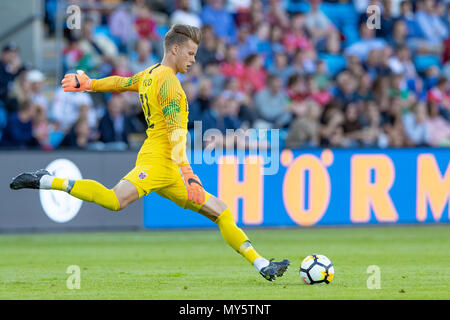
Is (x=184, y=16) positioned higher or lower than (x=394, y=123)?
higher

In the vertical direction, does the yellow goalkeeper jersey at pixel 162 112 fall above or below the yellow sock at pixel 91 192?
above

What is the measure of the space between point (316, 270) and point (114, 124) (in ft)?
25.5

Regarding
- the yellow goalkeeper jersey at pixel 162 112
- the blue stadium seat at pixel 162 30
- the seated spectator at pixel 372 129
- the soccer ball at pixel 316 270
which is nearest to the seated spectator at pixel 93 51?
the blue stadium seat at pixel 162 30

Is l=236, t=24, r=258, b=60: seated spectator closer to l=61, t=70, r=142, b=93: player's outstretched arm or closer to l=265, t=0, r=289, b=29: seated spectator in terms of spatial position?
l=265, t=0, r=289, b=29: seated spectator

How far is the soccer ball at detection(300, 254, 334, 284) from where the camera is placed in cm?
838

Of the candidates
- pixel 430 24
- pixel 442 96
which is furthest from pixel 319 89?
pixel 430 24

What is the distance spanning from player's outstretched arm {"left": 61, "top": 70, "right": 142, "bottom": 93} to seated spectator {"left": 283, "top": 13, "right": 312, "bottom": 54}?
1042 cm

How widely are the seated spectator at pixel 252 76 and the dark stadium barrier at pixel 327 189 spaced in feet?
8.19

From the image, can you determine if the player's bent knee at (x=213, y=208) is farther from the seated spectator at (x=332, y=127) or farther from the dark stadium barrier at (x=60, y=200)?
the seated spectator at (x=332, y=127)

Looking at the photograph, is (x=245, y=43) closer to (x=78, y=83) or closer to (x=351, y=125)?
(x=351, y=125)

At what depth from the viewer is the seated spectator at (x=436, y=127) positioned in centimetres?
1727

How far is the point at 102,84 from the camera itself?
342 inches

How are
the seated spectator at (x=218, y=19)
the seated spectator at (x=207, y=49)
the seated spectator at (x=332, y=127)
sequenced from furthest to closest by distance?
the seated spectator at (x=218, y=19) < the seated spectator at (x=207, y=49) < the seated spectator at (x=332, y=127)
